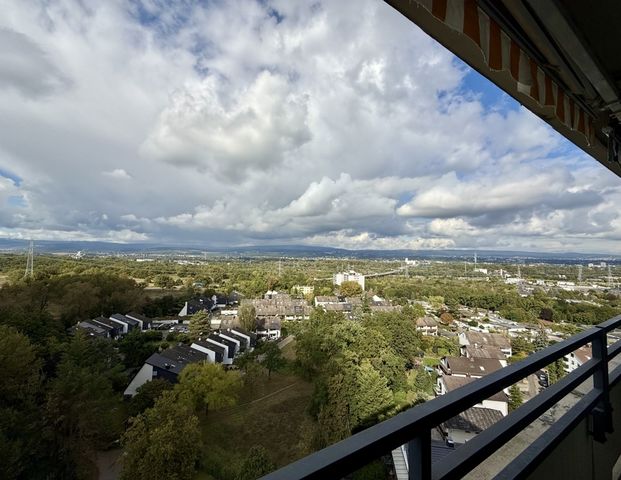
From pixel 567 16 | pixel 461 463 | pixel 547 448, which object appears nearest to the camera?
pixel 461 463

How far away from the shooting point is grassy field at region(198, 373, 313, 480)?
18.7 ft

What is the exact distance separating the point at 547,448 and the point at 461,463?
21.0 inches

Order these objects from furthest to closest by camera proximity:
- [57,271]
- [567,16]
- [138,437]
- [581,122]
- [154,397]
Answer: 1. [57,271]
2. [154,397]
3. [138,437]
4. [581,122]
5. [567,16]

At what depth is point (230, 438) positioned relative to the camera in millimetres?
6559

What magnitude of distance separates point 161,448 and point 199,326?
8.75 m

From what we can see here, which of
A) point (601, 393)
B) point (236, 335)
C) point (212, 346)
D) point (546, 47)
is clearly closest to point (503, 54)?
point (546, 47)

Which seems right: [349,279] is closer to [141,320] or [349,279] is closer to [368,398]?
[141,320]

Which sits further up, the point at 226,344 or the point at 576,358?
the point at 576,358

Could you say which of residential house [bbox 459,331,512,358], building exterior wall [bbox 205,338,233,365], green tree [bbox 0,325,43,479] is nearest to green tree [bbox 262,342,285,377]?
building exterior wall [bbox 205,338,233,365]

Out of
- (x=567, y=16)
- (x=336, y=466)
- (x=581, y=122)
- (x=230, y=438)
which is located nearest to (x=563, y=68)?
(x=567, y=16)

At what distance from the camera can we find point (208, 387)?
7.48m

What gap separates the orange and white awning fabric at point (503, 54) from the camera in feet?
2.43

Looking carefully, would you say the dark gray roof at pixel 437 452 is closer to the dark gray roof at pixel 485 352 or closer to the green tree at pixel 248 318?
the dark gray roof at pixel 485 352

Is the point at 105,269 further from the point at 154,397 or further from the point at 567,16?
the point at 567,16
